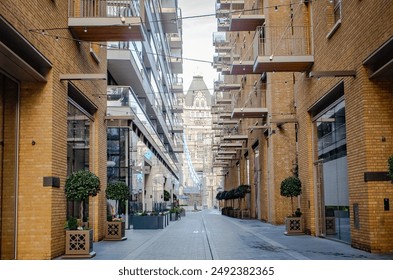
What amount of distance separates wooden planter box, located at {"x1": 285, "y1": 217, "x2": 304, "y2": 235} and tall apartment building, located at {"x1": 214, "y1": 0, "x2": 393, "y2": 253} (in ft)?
0.70

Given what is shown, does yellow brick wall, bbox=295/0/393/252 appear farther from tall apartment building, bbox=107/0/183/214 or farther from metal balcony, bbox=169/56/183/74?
metal balcony, bbox=169/56/183/74

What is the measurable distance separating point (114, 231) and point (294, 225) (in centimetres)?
506

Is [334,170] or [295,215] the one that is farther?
[295,215]

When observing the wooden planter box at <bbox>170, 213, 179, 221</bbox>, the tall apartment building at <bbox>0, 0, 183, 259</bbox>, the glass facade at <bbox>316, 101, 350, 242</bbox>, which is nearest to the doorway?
the tall apartment building at <bbox>0, 0, 183, 259</bbox>

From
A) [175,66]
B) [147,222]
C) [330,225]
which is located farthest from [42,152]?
[175,66]

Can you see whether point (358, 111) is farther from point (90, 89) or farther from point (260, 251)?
point (90, 89)

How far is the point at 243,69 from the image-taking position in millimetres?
21578

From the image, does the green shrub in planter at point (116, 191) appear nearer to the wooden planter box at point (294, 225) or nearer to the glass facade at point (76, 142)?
the glass facade at point (76, 142)

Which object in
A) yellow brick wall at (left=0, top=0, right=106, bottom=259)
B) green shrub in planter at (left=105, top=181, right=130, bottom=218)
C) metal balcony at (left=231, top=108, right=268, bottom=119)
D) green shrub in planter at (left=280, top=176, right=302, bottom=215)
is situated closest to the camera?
yellow brick wall at (left=0, top=0, right=106, bottom=259)

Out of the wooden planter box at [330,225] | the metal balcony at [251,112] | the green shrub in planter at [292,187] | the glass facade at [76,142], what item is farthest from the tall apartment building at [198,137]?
the wooden planter box at [330,225]

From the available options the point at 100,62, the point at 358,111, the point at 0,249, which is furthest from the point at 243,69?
the point at 0,249

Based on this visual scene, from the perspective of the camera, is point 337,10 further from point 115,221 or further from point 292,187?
point 115,221

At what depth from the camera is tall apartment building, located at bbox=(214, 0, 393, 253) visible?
35.1ft

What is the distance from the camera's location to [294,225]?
16.5 metres
